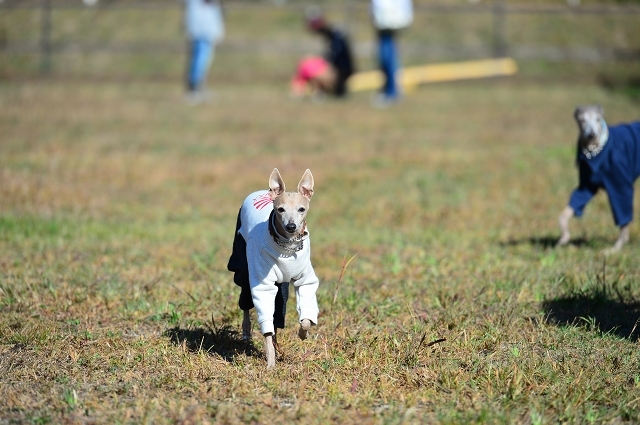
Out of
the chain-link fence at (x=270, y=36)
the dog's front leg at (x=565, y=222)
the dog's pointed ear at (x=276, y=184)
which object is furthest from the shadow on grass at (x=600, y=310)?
the chain-link fence at (x=270, y=36)

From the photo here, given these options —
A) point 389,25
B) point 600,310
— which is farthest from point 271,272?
point 389,25

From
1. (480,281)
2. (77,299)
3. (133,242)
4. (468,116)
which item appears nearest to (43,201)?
(133,242)

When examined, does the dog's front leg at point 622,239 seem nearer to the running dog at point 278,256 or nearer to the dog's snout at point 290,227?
the running dog at point 278,256

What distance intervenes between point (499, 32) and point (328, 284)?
1964cm

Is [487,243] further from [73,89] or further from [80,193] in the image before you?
[73,89]

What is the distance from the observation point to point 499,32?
24844 mm

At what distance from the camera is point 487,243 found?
8.17 metres

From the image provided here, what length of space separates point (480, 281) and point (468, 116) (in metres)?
10.5

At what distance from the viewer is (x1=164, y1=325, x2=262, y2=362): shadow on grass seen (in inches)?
204

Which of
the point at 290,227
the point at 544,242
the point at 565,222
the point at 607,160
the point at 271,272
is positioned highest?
the point at 607,160

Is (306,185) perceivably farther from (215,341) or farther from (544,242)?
(544,242)

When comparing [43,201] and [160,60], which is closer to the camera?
[43,201]

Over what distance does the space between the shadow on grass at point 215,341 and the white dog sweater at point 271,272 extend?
505 mm

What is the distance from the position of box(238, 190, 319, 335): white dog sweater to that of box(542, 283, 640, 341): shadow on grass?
1.85m
